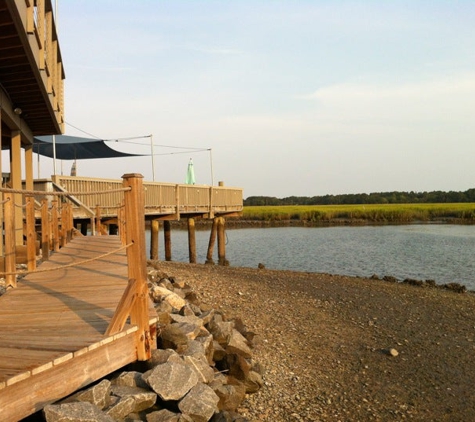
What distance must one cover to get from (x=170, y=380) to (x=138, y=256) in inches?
39.7

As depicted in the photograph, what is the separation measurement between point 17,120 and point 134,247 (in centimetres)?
748

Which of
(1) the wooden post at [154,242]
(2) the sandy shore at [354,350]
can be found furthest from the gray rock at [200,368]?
(1) the wooden post at [154,242]

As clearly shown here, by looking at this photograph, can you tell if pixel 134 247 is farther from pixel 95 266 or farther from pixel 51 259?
pixel 51 259

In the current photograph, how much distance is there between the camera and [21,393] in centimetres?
302

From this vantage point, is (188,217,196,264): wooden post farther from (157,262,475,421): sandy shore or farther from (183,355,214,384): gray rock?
(183,355,214,384): gray rock

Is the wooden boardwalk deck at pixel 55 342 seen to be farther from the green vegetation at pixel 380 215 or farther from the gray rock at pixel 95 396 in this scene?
the green vegetation at pixel 380 215

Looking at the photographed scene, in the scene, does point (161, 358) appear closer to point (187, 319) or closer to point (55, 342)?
point (55, 342)

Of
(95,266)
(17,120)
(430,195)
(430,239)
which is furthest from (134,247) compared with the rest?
(430,195)

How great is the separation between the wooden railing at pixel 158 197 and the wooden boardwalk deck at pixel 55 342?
5.75 meters

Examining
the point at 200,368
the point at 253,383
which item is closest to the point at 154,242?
the point at 253,383

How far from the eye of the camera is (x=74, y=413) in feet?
9.95

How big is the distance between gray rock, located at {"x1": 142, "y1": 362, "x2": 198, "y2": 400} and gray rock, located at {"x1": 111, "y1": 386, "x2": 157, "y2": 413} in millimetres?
66

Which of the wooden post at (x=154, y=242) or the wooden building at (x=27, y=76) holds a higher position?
the wooden building at (x=27, y=76)

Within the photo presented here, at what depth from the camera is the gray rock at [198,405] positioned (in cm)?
367
